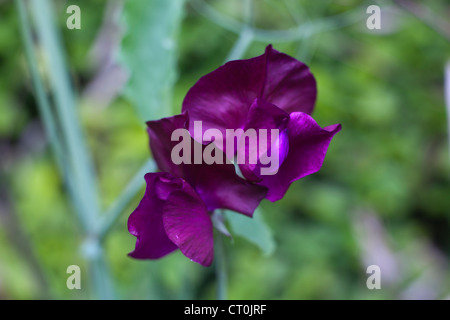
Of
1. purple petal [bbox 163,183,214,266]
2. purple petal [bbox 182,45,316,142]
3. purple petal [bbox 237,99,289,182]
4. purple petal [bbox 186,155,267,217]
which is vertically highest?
purple petal [bbox 182,45,316,142]

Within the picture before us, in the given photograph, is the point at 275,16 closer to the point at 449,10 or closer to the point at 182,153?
the point at 449,10

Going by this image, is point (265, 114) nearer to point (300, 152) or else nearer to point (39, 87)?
point (300, 152)

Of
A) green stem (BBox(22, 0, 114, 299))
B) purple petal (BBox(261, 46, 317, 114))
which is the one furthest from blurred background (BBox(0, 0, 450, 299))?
purple petal (BBox(261, 46, 317, 114))

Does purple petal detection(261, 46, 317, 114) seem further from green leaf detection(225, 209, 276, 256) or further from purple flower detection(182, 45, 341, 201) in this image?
green leaf detection(225, 209, 276, 256)

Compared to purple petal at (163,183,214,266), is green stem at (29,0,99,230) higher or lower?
higher

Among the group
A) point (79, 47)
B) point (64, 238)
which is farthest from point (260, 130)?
point (79, 47)

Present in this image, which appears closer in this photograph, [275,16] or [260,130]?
[260,130]

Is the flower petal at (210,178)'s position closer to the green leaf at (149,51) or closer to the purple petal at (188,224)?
the purple petal at (188,224)
